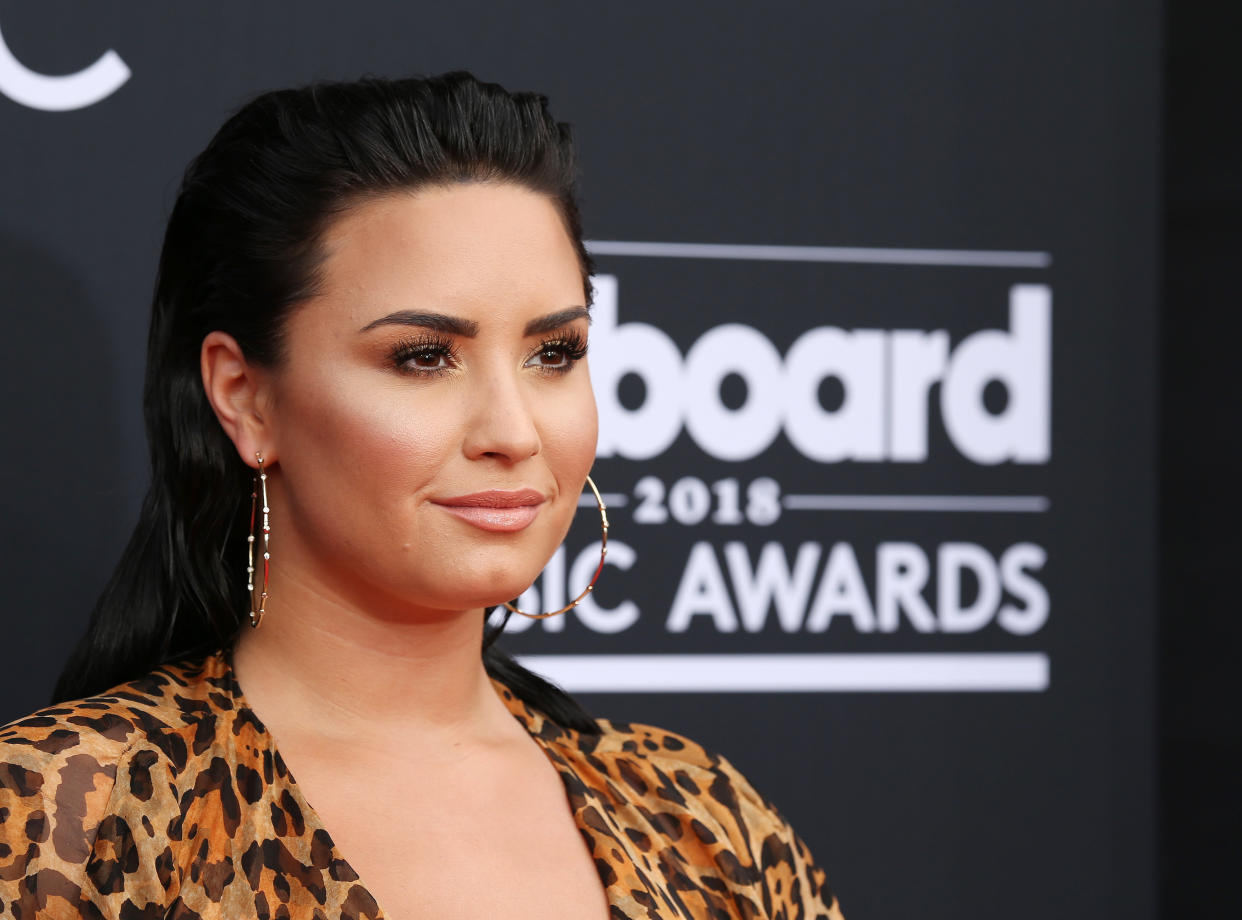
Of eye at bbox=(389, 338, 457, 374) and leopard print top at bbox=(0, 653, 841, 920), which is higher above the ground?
eye at bbox=(389, 338, 457, 374)

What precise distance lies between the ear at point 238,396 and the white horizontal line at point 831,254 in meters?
0.80

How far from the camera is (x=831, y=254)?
249cm

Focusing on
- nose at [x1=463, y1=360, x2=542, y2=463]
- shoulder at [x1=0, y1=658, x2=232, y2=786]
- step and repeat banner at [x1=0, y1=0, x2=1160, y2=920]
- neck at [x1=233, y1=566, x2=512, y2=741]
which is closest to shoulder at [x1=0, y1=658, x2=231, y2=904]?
shoulder at [x1=0, y1=658, x2=232, y2=786]

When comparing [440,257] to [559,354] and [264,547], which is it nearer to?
[559,354]

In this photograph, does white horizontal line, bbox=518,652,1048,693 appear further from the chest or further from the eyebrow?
the eyebrow

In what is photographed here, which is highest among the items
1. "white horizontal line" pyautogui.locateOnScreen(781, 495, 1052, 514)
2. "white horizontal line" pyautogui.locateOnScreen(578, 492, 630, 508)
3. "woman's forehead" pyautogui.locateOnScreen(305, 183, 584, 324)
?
"woman's forehead" pyautogui.locateOnScreen(305, 183, 584, 324)

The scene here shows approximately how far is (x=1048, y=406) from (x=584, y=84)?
898mm

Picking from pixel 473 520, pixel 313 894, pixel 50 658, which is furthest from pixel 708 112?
pixel 313 894

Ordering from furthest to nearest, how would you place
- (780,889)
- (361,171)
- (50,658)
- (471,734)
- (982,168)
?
1. (982,168)
2. (50,658)
3. (780,889)
4. (471,734)
5. (361,171)

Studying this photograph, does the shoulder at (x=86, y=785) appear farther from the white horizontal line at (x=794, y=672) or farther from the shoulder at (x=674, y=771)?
the white horizontal line at (x=794, y=672)

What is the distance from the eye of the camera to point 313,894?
59.2 inches

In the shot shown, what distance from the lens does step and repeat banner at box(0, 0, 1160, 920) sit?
239cm

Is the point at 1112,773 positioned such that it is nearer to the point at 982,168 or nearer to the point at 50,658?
the point at 982,168

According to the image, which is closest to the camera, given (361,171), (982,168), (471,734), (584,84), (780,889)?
(361,171)
